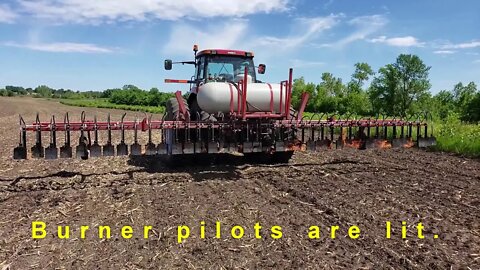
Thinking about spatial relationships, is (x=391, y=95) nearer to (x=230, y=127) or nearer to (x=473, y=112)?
(x=473, y=112)

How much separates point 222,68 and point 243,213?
458cm

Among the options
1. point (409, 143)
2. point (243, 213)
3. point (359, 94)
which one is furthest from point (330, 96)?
point (243, 213)

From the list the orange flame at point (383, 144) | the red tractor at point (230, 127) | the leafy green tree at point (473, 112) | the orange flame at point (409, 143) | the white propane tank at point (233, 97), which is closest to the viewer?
the red tractor at point (230, 127)

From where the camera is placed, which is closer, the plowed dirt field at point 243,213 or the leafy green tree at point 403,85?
the plowed dirt field at point 243,213

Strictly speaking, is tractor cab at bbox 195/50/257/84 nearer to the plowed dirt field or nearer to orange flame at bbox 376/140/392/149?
the plowed dirt field

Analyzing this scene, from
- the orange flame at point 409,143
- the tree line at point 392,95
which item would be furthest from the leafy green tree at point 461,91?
the orange flame at point 409,143

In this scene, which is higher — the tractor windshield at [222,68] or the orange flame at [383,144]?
the tractor windshield at [222,68]

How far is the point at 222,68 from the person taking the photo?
910 cm

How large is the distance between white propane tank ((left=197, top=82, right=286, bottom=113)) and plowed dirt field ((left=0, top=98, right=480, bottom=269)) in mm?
1249

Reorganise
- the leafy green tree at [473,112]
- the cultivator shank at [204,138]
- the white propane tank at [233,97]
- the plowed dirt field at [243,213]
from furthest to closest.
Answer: the leafy green tree at [473,112]
the white propane tank at [233,97]
the cultivator shank at [204,138]
the plowed dirt field at [243,213]

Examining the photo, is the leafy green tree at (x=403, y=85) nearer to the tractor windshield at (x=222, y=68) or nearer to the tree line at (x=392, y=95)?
the tree line at (x=392, y=95)

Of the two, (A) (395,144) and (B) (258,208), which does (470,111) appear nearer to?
(A) (395,144)

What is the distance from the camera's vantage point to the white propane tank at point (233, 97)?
750 centimetres

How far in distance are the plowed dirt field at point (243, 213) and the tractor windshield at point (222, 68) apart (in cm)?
192
